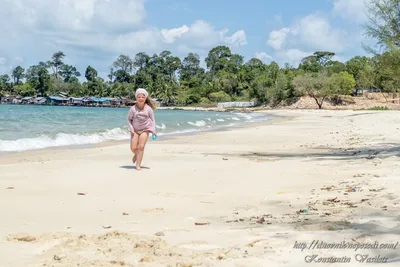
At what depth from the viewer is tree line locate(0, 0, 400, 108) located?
81194 mm

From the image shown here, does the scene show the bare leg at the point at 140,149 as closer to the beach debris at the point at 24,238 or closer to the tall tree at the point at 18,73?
the beach debris at the point at 24,238

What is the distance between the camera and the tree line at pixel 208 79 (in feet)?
→ 266

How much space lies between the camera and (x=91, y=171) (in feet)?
29.7

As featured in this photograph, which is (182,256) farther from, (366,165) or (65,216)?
(366,165)

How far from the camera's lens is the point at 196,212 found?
18.2 feet

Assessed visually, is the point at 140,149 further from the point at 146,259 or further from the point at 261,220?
the point at 146,259

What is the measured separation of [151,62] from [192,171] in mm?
143024

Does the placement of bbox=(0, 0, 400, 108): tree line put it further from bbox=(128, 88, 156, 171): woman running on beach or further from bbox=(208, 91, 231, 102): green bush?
bbox=(128, 88, 156, 171): woman running on beach

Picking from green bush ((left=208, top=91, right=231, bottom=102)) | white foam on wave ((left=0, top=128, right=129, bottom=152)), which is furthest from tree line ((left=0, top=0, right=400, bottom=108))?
white foam on wave ((left=0, top=128, right=129, bottom=152))

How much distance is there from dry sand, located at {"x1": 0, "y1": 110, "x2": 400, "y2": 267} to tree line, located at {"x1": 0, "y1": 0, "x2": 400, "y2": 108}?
65.2 metres

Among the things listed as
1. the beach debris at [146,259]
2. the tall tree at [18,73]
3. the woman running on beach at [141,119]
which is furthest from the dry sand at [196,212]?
the tall tree at [18,73]

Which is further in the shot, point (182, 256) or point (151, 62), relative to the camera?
point (151, 62)

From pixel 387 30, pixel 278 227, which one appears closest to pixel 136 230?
pixel 278 227

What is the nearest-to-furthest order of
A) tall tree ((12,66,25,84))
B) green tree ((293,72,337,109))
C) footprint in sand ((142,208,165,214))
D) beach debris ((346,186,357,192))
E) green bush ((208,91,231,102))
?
footprint in sand ((142,208,165,214))
beach debris ((346,186,357,192))
green tree ((293,72,337,109))
green bush ((208,91,231,102))
tall tree ((12,66,25,84))
